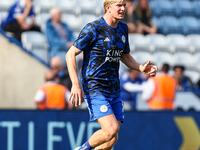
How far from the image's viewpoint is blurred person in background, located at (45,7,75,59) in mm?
8852

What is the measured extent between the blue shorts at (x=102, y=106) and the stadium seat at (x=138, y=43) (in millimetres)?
6305

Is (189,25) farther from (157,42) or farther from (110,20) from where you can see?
(110,20)

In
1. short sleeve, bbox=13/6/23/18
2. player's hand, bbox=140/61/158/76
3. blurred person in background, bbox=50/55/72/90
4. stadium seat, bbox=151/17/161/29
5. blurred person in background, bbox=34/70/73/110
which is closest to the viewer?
player's hand, bbox=140/61/158/76

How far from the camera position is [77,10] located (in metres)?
11.3

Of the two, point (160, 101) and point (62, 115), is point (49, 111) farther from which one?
point (160, 101)

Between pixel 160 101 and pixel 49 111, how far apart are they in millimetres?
2273

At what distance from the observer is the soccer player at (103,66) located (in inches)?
172

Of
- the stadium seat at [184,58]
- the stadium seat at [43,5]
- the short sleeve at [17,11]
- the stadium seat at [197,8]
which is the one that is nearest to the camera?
the short sleeve at [17,11]

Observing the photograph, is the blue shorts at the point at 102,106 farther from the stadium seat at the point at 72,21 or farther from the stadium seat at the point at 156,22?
the stadium seat at the point at 156,22

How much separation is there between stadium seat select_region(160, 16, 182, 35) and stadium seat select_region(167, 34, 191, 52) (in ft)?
0.92

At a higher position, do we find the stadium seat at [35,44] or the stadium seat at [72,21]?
the stadium seat at [72,21]

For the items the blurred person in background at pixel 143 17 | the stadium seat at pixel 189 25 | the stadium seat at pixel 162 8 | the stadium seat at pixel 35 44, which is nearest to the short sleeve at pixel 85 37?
the stadium seat at pixel 35 44

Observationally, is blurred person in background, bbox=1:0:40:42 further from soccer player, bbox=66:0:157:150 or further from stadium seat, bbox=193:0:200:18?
stadium seat, bbox=193:0:200:18

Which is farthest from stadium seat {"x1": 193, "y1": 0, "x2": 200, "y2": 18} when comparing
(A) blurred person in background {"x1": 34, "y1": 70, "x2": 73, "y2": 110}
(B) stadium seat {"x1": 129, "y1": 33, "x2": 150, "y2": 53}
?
(A) blurred person in background {"x1": 34, "y1": 70, "x2": 73, "y2": 110}
